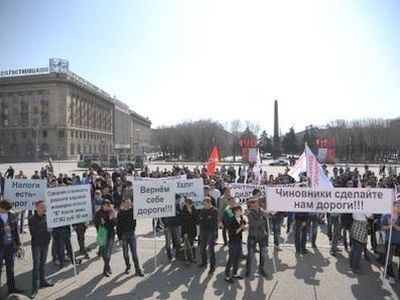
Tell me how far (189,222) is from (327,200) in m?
3.49

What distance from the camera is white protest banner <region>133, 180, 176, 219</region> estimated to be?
32.1 ft

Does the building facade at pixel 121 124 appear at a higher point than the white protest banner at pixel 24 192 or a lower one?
higher

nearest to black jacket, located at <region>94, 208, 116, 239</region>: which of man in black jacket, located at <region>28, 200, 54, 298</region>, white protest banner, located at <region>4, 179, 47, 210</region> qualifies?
man in black jacket, located at <region>28, 200, 54, 298</region>

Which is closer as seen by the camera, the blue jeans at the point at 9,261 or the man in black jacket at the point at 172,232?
the blue jeans at the point at 9,261

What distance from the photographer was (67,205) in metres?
9.44

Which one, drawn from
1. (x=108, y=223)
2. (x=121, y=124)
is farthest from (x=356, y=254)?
(x=121, y=124)

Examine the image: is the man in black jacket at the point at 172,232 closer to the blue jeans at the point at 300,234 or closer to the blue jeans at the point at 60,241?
the blue jeans at the point at 60,241

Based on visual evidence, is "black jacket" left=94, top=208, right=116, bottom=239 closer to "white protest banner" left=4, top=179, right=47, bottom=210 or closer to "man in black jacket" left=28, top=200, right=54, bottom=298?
"man in black jacket" left=28, top=200, right=54, bottom=298

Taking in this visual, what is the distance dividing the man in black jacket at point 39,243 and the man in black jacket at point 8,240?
1.07ft

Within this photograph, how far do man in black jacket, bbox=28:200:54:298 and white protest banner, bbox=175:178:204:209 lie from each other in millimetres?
4415

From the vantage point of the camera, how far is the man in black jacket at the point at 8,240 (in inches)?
312

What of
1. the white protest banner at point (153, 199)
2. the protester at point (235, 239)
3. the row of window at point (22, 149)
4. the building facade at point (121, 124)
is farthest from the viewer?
the building facade at point (121, 124)

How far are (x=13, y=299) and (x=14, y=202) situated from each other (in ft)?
26.9

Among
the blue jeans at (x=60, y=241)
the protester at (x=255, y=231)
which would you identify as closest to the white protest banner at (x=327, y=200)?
the protester at (x=255, y=231)
